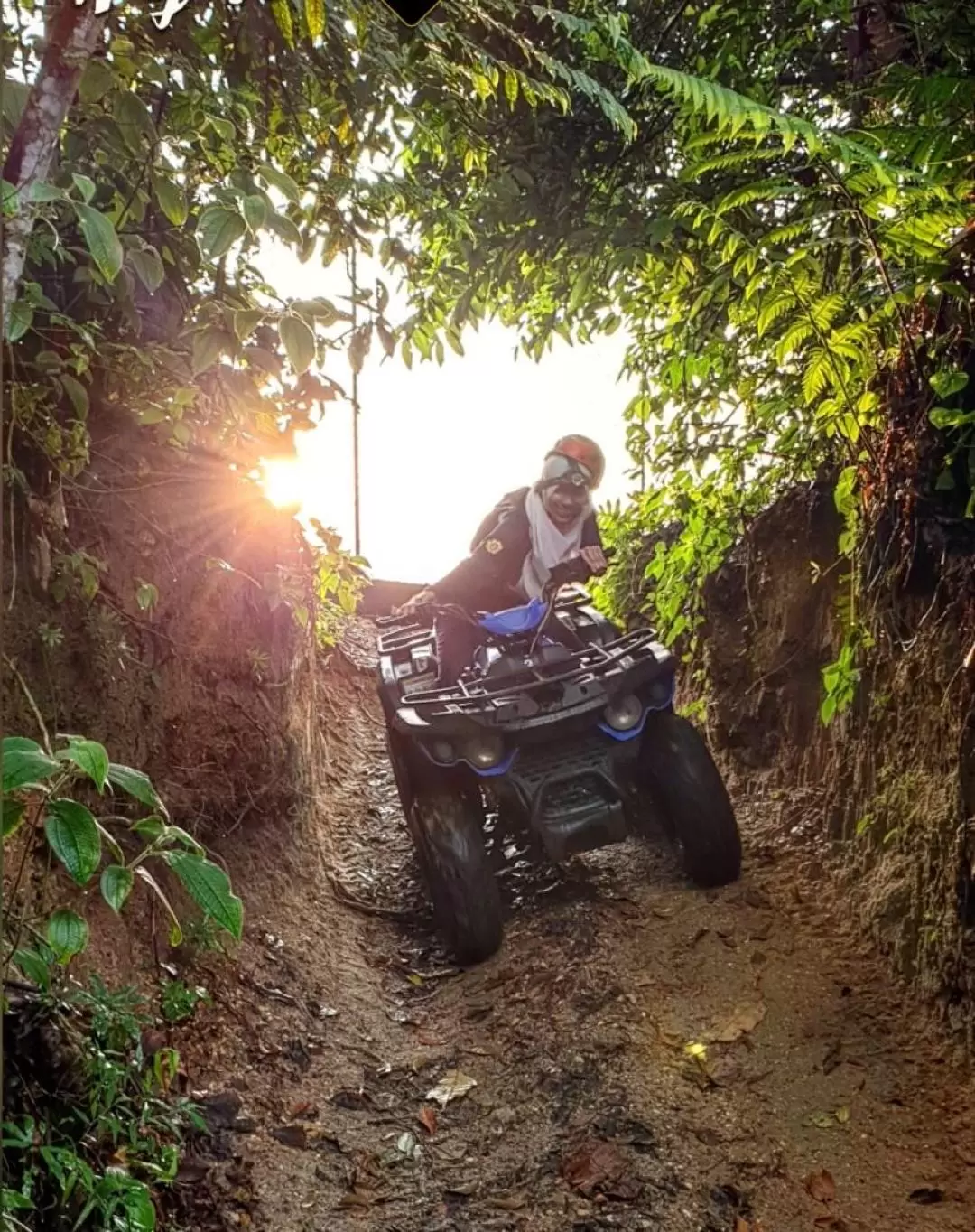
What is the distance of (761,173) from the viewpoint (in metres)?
2.54

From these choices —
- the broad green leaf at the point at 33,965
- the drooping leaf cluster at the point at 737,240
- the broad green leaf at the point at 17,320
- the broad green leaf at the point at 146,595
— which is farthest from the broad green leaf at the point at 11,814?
the drooping leaf cluster at the point at 737,240

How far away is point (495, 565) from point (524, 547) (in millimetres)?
128

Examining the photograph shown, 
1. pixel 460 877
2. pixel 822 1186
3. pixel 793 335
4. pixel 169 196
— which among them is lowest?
pixel 822 1186

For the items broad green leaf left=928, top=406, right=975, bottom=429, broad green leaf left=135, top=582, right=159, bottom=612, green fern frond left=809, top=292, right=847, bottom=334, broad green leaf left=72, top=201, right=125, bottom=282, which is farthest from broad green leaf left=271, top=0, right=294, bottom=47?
broad green leaf left=928, top=406, right=975, bottom=429

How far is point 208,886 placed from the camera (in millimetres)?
1016

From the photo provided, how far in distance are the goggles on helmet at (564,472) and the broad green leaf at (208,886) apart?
83.1 inches

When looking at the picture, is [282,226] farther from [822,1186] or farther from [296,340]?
[822,1186]

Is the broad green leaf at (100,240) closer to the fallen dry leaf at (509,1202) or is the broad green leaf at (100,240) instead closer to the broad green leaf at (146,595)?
the broad green leaf at (146,595)

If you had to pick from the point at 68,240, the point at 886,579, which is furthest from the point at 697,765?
the point at 68,240

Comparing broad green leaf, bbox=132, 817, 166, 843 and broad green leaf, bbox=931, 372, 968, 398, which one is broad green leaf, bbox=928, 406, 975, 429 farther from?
broad green leaf, bbox=132, 817, 166, 843

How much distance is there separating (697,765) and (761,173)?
1.89 metres

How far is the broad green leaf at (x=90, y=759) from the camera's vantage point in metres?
0.90

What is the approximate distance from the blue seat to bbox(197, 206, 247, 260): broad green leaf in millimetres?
1771

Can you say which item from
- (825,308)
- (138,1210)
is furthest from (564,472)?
(138,1210)
